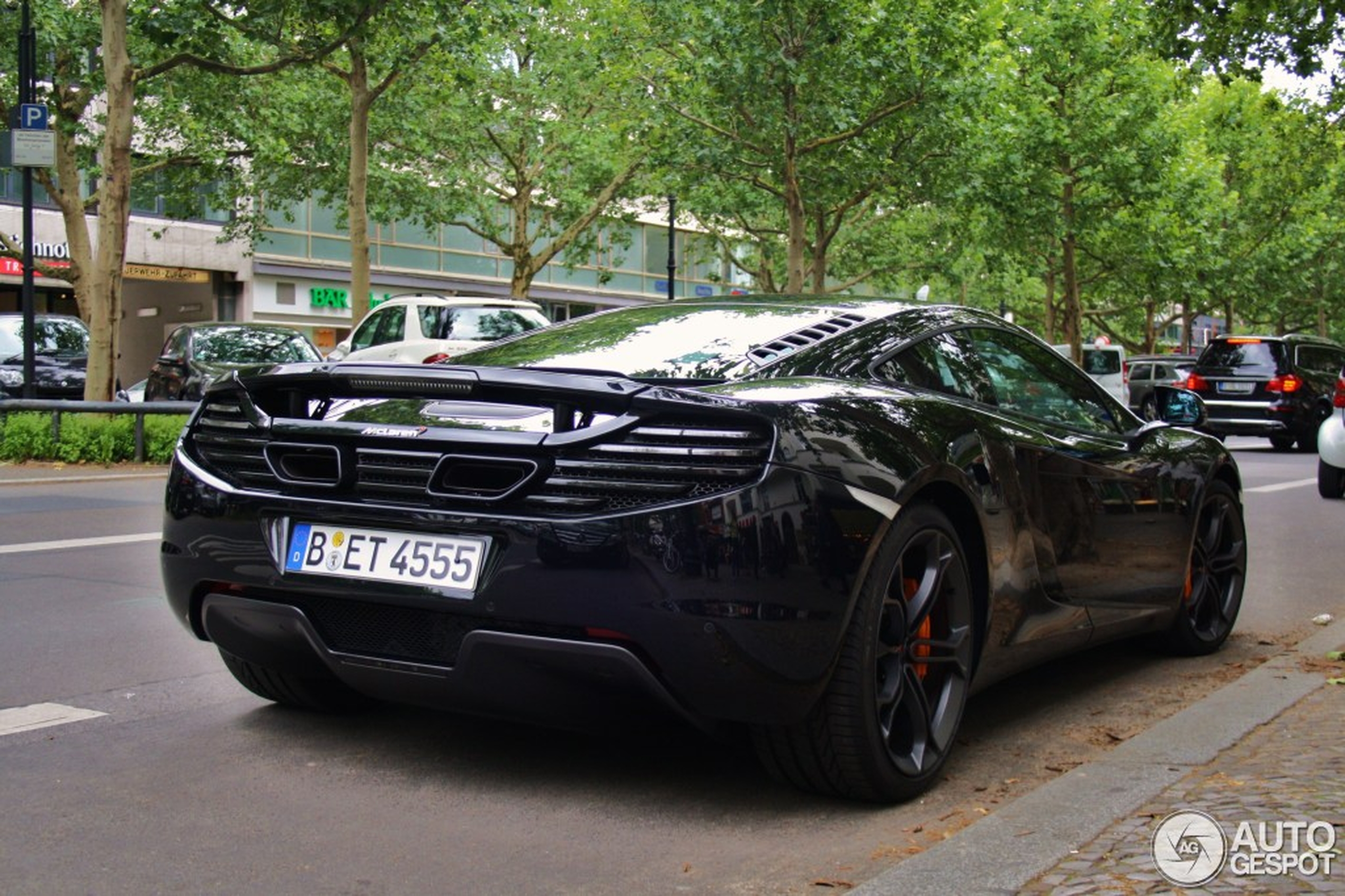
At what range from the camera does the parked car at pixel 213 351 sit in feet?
70.6

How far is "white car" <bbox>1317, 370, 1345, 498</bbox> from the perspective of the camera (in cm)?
1418

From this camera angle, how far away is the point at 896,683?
4.02 m

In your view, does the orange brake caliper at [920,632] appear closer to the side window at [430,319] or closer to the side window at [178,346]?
the side window at [430,319]

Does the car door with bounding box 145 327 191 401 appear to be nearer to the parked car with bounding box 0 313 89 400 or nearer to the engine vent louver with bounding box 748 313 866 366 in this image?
the parked car with bounding box 0 313 89 400

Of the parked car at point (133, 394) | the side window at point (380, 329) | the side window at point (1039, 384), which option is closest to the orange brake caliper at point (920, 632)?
the side window at point (1039, 384)

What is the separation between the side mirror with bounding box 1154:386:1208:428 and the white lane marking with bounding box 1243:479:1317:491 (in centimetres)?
1018

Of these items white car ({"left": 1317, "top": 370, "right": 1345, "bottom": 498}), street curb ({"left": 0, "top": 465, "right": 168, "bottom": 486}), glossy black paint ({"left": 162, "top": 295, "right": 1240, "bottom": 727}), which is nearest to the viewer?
glossy black paint ({"left": 162, "top": 295, "right": 1240, "bottom": 727})

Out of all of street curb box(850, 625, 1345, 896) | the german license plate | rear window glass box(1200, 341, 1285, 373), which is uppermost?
rear window glass box(1200, 341, 1285, 373)

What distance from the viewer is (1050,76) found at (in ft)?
142

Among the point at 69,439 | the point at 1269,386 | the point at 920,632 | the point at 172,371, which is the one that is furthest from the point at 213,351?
the point at 920,632

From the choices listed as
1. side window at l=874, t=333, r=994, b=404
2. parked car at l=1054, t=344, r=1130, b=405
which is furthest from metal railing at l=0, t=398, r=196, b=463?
parked car at l=1054, t=344, r=1130, b=405

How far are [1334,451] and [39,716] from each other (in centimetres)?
1224

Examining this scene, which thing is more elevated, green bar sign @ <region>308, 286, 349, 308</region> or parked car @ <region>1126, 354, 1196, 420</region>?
green bar sign @ <region>308, 286, 349, 308</region>

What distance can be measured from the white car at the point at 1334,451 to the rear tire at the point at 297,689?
11.3 meters
